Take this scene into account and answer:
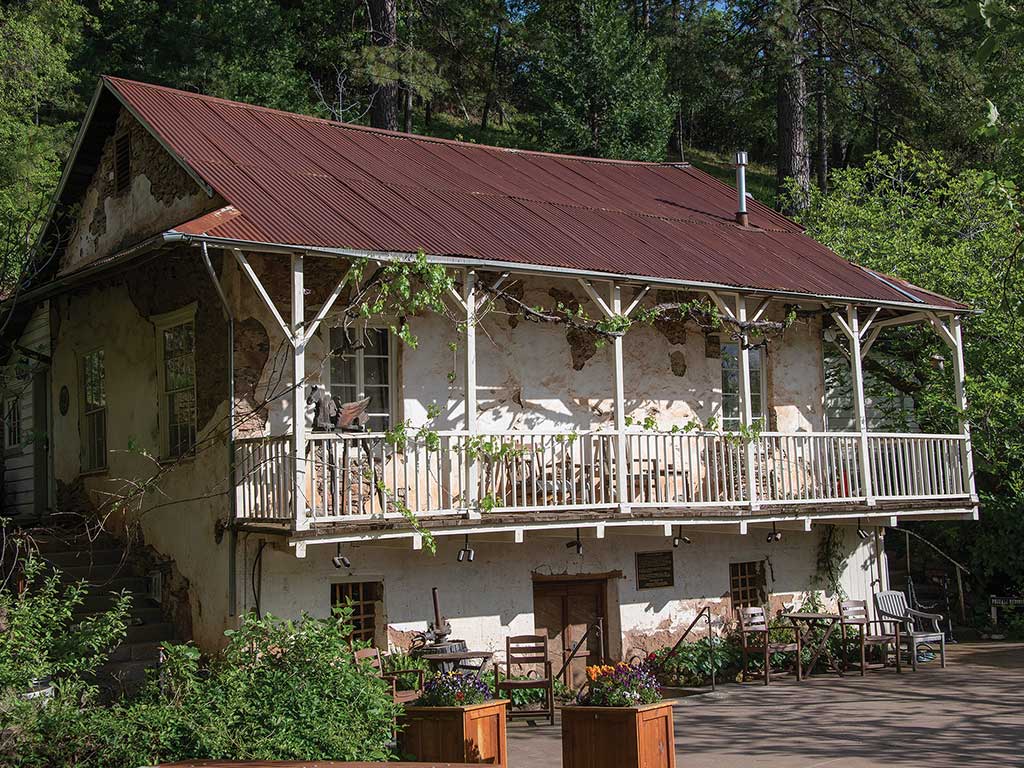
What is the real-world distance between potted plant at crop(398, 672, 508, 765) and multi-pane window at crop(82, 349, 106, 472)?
7768 millimetres

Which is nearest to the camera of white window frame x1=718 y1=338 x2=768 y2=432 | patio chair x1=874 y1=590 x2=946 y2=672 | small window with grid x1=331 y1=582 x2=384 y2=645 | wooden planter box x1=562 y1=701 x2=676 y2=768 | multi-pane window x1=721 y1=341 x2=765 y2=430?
wooden planter box x1=562 y1=701 x2=676 y2=768

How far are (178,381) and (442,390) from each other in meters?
3.23

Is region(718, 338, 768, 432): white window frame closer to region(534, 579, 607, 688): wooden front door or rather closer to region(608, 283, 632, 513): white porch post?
region(534, 579, 607, 688): wooden front door

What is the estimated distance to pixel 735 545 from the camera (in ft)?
55.6

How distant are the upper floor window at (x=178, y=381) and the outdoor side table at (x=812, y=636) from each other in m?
8.25

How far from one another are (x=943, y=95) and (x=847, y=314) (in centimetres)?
1261

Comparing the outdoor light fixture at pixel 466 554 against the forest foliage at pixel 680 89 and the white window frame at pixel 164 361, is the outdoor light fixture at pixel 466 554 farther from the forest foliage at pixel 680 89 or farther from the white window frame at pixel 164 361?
the forest foliage at pixel 680 89

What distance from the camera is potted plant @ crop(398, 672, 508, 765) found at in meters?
9.65

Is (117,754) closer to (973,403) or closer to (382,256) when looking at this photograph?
(382,256)

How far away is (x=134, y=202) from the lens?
15.3m

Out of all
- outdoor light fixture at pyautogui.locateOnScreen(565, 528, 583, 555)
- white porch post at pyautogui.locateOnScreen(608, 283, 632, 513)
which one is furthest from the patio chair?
white porch post at pyautogui.locateOnScreen(608, 283, 632, 513)

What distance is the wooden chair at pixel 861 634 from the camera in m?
15.9

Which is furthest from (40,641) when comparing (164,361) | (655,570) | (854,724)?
(655,570)

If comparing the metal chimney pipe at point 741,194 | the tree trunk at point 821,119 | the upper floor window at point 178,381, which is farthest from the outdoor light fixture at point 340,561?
the tree trunk at point 821,119
